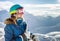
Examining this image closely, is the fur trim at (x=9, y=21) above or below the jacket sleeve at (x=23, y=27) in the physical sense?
above

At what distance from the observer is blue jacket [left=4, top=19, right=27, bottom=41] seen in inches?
68.8

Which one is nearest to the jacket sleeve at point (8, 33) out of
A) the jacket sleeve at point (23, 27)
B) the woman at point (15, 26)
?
the woman at point (15, 26)

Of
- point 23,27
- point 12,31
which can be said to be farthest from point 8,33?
point 23,27

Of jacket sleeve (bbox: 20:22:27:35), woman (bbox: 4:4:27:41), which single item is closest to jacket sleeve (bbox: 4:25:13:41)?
woman (bbox: 4:4:27:41)

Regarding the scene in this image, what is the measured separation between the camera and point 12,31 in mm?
1769

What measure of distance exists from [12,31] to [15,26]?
1.9 inches

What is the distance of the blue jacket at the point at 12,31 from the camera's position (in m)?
1.75

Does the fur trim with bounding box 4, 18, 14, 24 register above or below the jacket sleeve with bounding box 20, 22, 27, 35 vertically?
above

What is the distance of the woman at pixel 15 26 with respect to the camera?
1751 mm

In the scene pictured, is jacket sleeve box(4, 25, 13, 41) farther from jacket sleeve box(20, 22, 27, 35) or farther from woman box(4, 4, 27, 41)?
jacket sleeve box(20, 22, 27, 35)

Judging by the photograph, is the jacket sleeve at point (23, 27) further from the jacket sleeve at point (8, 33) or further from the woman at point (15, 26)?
the jacket sleeve at point (8, 33)

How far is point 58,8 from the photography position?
150 inches

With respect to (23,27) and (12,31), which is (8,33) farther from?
(23,27)

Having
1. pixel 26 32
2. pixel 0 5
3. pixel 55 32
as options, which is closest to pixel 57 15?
pixel 55 32
